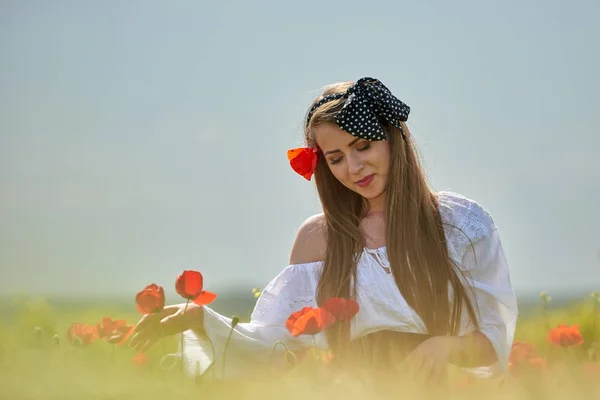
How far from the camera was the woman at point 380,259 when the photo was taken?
8.82 ft

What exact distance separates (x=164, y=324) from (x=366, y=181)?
1008mm

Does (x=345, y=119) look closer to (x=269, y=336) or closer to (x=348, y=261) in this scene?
(x=348, y=261)

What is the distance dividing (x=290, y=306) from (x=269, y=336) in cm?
21

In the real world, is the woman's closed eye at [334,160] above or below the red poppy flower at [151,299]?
above

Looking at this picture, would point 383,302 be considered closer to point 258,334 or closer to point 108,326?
point 258,334

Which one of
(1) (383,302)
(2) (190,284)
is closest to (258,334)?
(1) (383,302)

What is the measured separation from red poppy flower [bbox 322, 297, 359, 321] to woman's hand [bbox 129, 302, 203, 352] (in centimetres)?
41

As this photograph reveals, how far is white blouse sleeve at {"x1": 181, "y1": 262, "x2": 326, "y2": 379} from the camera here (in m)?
2.42

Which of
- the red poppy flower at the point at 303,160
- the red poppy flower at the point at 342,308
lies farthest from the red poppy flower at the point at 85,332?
the red poppy flower at the point at 303,160

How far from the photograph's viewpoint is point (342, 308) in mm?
2113

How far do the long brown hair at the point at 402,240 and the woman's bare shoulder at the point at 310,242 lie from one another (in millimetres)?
47

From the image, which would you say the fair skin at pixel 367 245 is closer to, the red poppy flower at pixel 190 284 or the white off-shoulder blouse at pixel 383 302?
the white off-shoulder blouse at pixel 383 302

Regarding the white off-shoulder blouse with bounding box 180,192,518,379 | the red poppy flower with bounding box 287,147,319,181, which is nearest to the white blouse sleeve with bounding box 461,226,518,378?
the white off-shoulder blouse with bounding box 180,192,518,379

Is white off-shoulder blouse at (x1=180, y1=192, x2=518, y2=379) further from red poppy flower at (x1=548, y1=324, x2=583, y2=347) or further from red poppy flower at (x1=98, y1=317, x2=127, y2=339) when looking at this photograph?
red poppy flower at (x1=98, y1=317, x2=127, y2=339)
